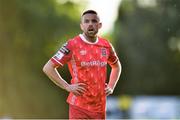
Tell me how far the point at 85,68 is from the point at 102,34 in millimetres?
20983

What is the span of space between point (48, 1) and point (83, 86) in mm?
25682

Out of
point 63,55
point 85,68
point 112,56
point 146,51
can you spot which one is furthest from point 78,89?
point 146,51

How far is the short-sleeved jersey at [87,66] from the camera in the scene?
7.10 metres

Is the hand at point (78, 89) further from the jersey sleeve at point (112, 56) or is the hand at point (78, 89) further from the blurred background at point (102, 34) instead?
the blurred background at point (102, 34)

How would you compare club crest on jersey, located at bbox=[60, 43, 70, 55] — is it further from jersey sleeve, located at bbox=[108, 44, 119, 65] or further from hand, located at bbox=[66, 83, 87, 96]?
jersey sleeve, located at bbox=[108, 44, 119, 65]

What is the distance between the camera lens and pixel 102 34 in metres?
28.0

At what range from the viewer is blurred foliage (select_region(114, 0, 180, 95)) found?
38.6 metres

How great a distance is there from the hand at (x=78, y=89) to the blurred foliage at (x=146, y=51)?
1195 inches

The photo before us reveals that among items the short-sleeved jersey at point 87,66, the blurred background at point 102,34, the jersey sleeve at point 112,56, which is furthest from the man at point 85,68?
the blurred background at point 102,34

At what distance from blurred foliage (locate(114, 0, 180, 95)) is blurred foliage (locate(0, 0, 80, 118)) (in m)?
5.23

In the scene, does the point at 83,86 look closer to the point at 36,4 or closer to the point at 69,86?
the point at 69,86

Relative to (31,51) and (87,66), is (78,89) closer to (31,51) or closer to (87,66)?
(87,66)

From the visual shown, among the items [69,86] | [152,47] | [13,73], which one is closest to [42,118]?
[13,73]

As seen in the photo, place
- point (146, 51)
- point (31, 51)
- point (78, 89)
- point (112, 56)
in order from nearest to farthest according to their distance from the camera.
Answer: point (78, 89) → point (112, 56) → point (31, 51) → point (146, 51)
